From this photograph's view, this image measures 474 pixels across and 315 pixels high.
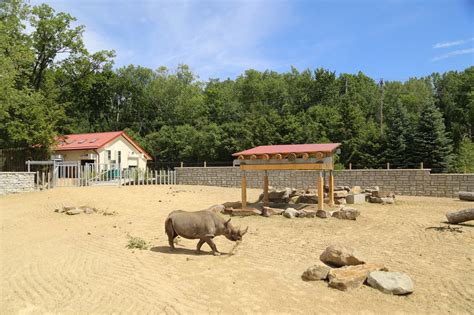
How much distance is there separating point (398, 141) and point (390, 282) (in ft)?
106

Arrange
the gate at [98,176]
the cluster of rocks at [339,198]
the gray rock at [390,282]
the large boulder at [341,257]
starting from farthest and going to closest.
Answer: the gate at [98,176] < the cluster of rocks at [339,198] < the large boulder at [341,257] < the gray rock at [390,282]

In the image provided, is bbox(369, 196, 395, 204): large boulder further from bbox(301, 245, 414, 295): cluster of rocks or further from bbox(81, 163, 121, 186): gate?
bbox(81, 163, 121, 186): gate

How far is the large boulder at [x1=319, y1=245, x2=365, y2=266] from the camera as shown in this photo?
7.47 meters

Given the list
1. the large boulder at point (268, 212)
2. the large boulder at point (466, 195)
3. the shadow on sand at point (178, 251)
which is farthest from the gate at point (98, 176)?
the large boulder at point (466, 195)

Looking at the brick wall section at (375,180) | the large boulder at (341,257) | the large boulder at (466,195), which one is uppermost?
the brick wall section at (375,180)

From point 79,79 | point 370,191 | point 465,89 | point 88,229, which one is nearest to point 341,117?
point 465,89

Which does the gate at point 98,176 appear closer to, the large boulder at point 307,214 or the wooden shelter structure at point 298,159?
the wooden shelter structure at point 298,159

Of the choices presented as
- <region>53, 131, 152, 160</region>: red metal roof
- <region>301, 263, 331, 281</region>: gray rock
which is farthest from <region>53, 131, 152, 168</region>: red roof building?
<region>301, 263, 331, 281</region>: gray rock

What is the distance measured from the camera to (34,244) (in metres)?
10.6

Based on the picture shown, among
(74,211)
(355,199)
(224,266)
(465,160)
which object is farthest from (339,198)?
(465,160)

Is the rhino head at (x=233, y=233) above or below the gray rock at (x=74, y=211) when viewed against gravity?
above

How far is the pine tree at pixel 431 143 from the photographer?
108 ft

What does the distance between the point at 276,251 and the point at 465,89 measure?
55433 mm

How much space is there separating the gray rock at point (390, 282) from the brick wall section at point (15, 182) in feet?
71.5
